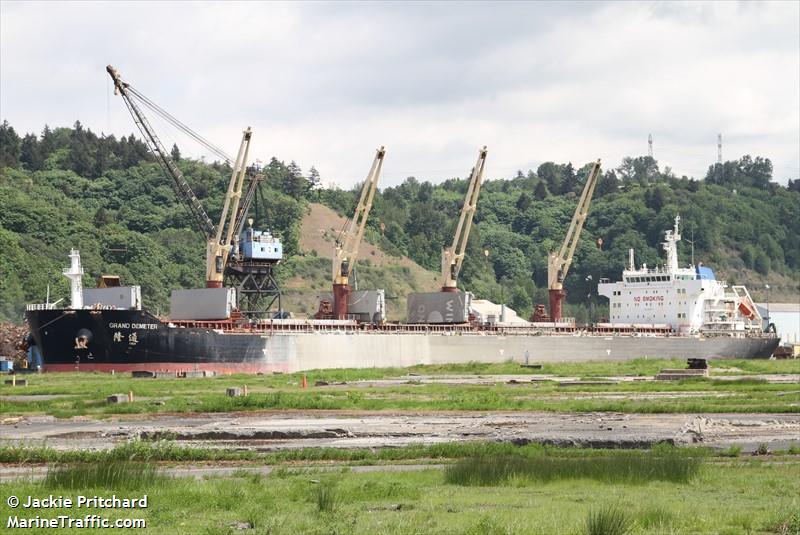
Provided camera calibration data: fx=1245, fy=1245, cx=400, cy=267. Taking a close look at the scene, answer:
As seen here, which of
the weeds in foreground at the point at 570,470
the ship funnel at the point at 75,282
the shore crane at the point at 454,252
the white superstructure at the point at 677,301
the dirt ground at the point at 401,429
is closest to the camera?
the weeds in foreground at the point at 570,470

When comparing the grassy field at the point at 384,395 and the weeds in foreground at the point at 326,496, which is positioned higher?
the grassy field at the point at 384,395

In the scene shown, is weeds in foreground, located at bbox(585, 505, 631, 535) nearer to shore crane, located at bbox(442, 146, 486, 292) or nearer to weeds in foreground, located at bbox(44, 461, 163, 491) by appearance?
weeds in foreground, located at bbox(44, 461, 163, 491)

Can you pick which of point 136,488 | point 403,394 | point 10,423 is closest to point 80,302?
point 403,394

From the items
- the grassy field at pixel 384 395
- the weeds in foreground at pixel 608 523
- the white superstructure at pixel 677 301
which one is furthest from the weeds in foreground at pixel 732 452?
the white superstructure at pixel 677 301

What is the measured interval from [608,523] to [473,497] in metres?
5.03

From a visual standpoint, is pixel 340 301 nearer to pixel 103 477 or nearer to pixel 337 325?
A: pixel 337 325

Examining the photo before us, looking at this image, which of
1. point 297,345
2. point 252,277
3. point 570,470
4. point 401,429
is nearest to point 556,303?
point 252,277

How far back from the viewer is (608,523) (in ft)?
62.6

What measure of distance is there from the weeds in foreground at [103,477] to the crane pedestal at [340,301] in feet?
254

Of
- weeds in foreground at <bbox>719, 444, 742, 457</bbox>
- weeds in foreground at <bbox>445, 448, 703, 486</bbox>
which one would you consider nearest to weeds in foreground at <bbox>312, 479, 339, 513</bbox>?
weeds in foreground at <bbox>445, 448, 703, 486</bbox>

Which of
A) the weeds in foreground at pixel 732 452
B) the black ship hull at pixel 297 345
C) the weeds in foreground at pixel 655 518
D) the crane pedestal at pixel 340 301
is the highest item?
the crane pedestal at pixel 340 301

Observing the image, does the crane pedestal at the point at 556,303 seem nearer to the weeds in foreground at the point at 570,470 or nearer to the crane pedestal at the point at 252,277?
the crane pedestal at the point at 252,277

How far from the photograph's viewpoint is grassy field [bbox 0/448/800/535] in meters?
20.2

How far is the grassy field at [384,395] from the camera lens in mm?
45969
